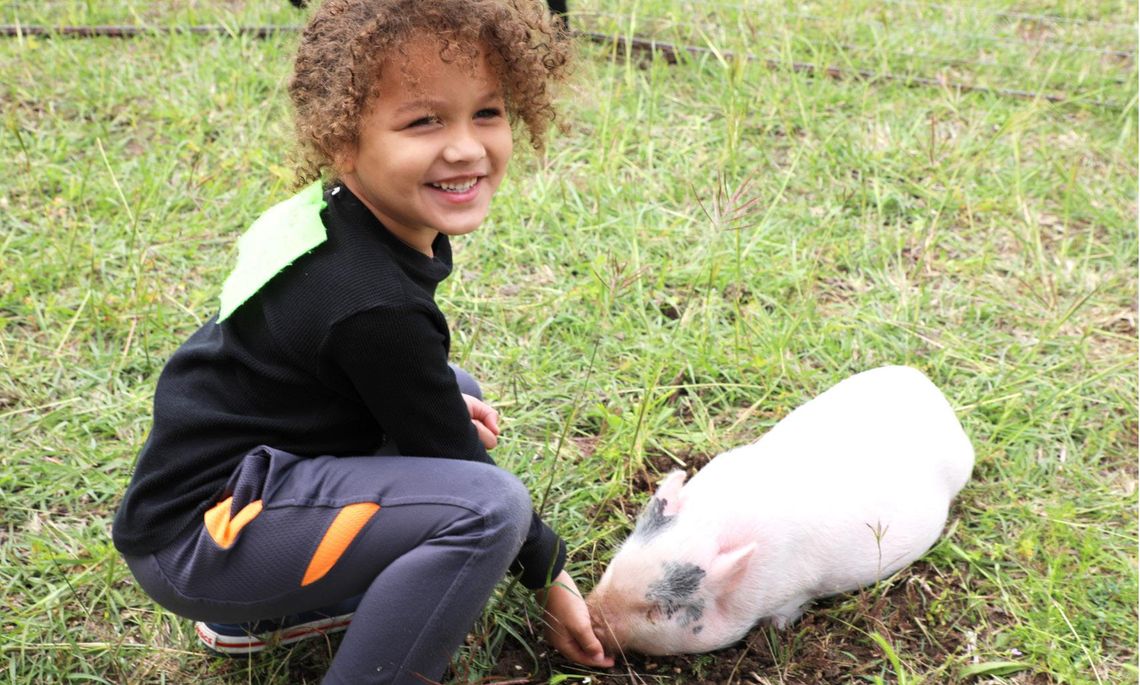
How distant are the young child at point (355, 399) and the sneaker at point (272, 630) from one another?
0.13 meters

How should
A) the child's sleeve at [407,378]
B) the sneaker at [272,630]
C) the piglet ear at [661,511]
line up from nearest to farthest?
1. the child's sleeve at [407,378]
2. the sneaker at [272,630]
3. the piglet ear at [661,511]

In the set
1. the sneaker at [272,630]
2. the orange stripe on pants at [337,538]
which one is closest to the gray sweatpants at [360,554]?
the orange stripe on pants at [337,538]

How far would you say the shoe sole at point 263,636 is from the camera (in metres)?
2.03

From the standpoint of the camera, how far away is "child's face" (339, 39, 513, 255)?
70.9 inches

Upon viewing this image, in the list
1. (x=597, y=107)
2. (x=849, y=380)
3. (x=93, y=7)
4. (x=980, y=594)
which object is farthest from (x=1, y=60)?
(x=980, y=594)

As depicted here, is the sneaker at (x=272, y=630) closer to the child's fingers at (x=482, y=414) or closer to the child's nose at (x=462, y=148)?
the child's fingers at (x=482, y=414)

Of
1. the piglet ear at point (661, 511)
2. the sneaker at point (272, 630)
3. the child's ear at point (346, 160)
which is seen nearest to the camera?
the child's ear at point (346, 160)

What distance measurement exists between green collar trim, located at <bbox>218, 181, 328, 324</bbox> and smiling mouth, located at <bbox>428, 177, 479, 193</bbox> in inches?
7.7

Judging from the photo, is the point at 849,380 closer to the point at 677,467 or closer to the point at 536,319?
the point at 677,467

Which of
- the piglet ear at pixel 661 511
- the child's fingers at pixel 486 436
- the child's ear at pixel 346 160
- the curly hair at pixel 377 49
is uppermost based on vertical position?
the curly hair at pixel 377 49

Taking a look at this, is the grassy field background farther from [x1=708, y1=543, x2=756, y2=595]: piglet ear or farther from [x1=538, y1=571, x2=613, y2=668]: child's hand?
[x1=708, y1=543, x2=756, y2=595]: piglet ear

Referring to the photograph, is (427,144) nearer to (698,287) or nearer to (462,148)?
(462,148)

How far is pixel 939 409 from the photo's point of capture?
8.16 ft

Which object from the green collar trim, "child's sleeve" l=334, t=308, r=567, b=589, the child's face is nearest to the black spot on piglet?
"child's sleeve" l=334, t=308, r=567, b=589
